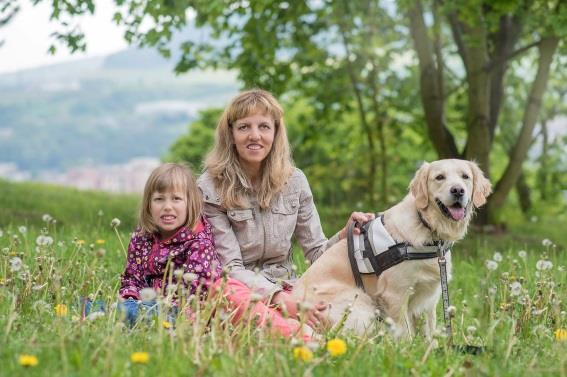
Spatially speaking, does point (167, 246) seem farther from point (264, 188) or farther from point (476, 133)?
point (476, 133)

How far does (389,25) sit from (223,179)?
10.5 meters

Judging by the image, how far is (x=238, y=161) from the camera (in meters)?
5.06

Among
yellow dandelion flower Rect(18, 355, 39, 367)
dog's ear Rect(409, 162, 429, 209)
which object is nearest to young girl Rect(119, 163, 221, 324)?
dog's ear Rect(409, 162, 429, 209)

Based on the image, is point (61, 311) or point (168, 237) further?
point (168, 237)

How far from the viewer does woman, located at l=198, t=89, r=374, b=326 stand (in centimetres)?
491

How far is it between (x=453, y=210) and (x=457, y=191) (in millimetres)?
118

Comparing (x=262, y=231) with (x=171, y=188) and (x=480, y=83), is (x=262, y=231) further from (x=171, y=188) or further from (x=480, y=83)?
(x=480, y=83)

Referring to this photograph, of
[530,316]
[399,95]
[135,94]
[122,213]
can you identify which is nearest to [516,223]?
[399,95]

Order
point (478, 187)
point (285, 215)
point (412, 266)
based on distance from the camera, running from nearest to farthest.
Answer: point (412, 266) < point (478, 187) < point (285, 215)

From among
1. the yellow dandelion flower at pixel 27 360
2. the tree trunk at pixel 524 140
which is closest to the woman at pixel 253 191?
the yellow dandelion flower at pixel 27 360

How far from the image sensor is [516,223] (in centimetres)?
1504

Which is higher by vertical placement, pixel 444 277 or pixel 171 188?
pixel 171 188

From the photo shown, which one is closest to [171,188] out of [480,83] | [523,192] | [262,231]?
[262,231]

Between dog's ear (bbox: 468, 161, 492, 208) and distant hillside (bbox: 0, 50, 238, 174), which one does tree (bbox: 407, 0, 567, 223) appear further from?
distant hillside (bbox: 0, 50, 238, 174)
